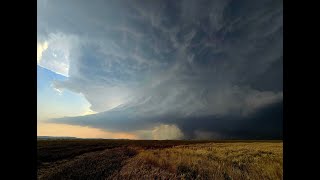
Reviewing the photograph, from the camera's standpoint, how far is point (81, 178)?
30.7 ft

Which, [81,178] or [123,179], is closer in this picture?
[123,179]
